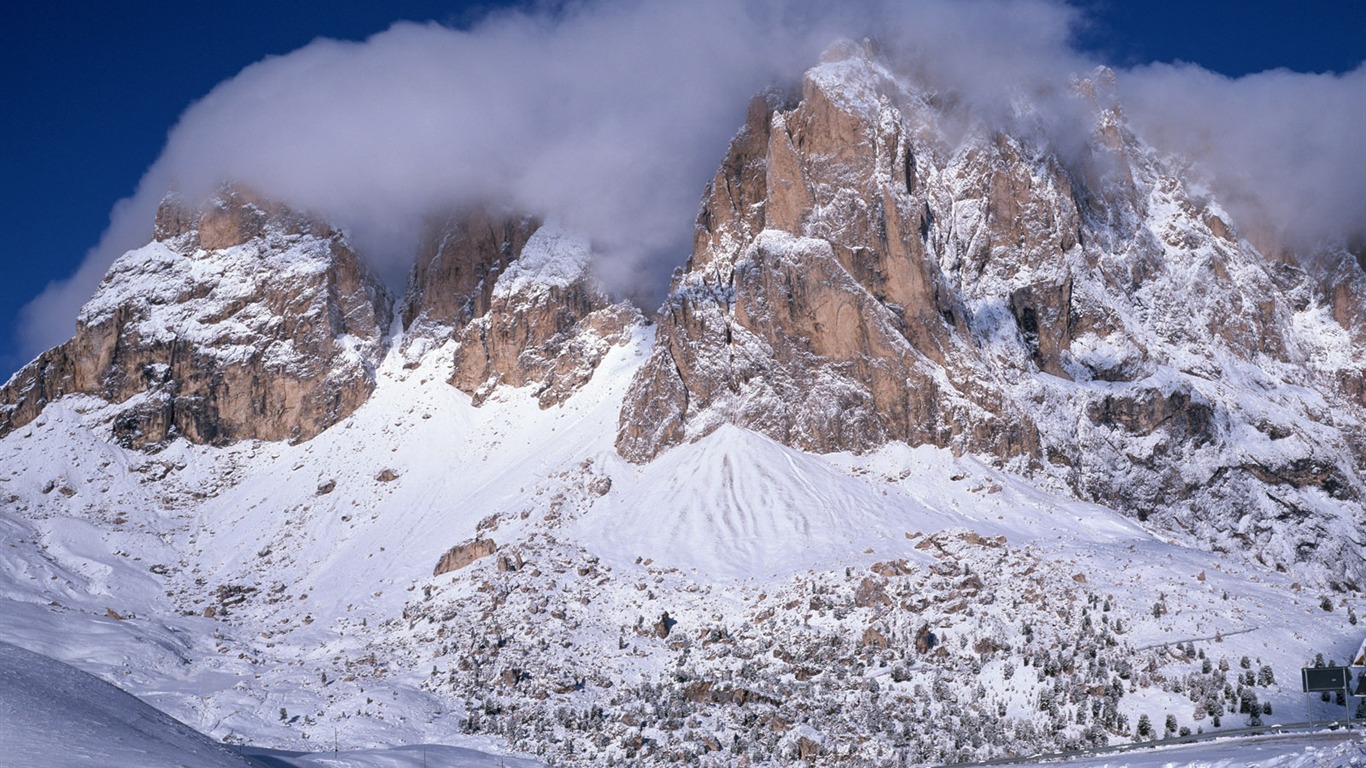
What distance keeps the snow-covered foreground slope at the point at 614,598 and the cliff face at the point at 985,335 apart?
18.5ft

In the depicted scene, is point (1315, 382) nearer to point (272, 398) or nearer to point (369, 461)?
point (369, 461)

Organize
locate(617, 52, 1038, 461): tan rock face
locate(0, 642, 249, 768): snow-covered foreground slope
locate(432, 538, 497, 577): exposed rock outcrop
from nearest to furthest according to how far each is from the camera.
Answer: locate(0, 642, 249, 768): snow-covered foreground slope < locate(432, 538, 497, 577): exposed rock outcrop < locate(617, 52, 1038, 461): tan rock face

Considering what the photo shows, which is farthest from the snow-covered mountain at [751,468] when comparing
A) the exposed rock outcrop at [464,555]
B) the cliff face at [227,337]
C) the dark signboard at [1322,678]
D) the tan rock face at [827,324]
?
the dark signboard at [1322,678]

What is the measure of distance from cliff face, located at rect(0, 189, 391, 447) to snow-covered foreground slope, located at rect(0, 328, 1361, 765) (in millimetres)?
5874

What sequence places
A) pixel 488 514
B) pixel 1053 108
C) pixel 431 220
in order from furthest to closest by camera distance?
1. pixel 431 220
2. pixel 1053 108
3. pixel 488 514

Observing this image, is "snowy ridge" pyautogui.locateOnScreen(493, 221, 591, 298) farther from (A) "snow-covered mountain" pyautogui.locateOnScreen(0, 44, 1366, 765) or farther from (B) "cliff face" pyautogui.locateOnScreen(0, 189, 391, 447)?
(B) "cliff face" pyautogui.locateOnScreen(0, 189, 391, 447)

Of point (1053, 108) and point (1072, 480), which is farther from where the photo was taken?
point (1053, 108)

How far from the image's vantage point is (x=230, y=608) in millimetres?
87500

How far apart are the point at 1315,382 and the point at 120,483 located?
11214cm

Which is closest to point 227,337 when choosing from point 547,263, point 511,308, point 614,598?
point 511,308

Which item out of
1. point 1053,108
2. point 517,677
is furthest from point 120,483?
point 1053,108

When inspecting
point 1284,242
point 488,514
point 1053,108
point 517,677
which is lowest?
point 517,677

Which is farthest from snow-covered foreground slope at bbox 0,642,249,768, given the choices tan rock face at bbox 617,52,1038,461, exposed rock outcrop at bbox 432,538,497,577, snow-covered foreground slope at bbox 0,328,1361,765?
tan rock face at bbox 617,52,1038,461

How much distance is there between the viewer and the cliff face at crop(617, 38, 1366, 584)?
95.6 metres
